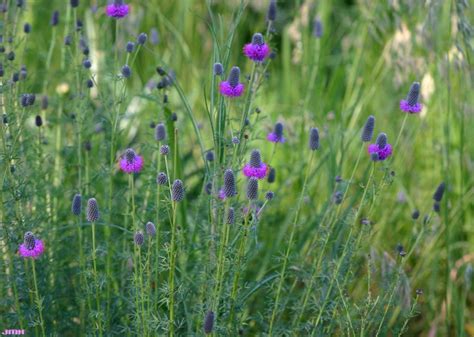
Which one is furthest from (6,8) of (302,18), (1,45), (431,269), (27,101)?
(431,269)

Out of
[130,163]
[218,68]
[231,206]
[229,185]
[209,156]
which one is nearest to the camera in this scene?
[229,185]

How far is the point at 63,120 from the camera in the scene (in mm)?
3094

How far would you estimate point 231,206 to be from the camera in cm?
229

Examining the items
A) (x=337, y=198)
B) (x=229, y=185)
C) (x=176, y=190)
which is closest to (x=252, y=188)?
(x=229, y=185)

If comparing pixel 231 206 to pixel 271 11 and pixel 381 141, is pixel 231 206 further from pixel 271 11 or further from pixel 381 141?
pixel 271 11

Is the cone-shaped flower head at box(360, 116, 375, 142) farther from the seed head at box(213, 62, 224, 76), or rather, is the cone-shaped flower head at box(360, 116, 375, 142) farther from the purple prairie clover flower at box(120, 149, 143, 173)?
the purple prairie clover flower at box(120, 149, 143, 173)

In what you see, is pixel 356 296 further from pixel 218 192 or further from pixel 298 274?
pixel 218 192

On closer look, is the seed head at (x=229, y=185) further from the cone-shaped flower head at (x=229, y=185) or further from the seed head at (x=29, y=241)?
the seed head at (x=29, y=241)

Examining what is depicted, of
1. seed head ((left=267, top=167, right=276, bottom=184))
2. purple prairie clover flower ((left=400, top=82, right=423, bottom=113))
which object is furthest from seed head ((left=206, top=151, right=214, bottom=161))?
purple prairie clover flower ((left=400, top=82, right=423, bottom=113))

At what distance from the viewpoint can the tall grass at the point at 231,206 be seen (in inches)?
86.2

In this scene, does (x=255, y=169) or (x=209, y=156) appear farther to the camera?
(x=209, y=156)

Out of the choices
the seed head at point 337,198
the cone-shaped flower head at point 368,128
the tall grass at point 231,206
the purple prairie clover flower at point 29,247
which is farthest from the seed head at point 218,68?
the purple prairie clover flower at point 29,247

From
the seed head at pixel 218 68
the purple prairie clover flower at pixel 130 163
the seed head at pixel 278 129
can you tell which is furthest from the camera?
the seed head at pixel 278 129

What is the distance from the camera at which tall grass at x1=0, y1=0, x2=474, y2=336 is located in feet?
7.18
